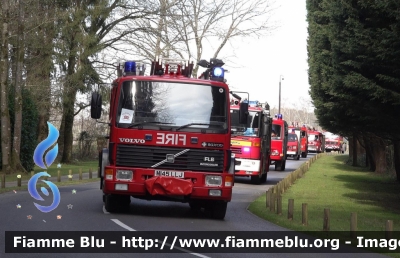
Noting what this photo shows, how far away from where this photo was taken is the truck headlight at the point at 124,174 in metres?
15.2

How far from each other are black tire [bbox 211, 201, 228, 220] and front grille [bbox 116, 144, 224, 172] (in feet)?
4.01

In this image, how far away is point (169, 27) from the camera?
41000mm

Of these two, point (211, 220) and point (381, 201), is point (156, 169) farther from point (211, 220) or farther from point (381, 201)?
point (381, 201)

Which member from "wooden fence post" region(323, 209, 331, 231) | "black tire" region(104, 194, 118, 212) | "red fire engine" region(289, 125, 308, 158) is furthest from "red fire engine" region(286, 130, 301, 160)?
"wooden fence post" region(323, 209, 331, 231)

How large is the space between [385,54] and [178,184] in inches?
254

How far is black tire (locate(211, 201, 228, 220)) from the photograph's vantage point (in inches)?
639

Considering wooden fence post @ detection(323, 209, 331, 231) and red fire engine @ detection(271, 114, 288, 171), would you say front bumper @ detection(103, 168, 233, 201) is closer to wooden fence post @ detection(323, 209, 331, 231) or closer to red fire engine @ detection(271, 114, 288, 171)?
wooden fence post @ detection(323, 209, 331, 231)

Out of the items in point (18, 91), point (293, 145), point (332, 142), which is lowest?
point (293, 145)

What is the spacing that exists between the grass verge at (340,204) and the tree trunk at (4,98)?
11787 mm

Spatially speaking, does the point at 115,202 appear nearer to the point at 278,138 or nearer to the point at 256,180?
the point at 256,180

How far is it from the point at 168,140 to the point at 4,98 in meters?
16.6

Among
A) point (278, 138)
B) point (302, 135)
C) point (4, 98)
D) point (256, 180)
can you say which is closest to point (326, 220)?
point (256, 180)

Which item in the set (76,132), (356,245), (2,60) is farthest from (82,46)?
(356,245)

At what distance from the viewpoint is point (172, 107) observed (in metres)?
15.5
